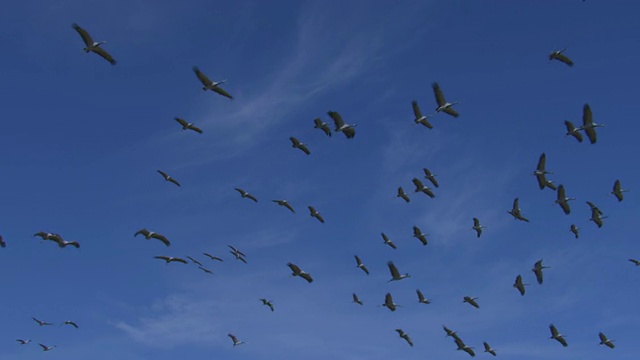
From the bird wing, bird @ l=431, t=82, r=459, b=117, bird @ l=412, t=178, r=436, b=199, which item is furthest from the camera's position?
bird @ l=412, t=178, r=436, b=199

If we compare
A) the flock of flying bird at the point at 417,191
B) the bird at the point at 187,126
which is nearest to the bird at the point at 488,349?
the flock of flying bird at the point at 417,191

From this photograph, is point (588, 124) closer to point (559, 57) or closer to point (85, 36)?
point (559, 57)

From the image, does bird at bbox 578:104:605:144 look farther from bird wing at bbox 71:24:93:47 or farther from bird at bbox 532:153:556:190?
bird wing at bbox 71:24:93:47

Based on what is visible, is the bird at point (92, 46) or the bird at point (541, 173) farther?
the bird at point (541, 173)

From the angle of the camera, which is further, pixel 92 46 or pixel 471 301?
pixel 471 301

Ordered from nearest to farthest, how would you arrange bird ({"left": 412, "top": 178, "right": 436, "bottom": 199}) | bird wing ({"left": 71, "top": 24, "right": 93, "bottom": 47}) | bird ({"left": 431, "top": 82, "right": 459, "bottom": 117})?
1. bird wing ({"left": 71, "top": 24, "right": 93, "bottom": 47})
2. bird ({"left": 431, "top": 82, "right": 459, "bottom": 117})
3. bird ({"left": 412, "top": 178, "right": 436, "bottom": 199})

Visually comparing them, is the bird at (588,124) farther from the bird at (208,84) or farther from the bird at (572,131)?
the bird at (208,84)

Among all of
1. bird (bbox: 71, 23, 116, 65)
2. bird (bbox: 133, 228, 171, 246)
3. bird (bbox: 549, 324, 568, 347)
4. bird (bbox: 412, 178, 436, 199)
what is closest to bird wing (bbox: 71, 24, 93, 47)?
bird (bbox: 71, 23, 116, 65)

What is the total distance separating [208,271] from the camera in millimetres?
63656

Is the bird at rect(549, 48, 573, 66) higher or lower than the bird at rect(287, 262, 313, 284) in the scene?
higher

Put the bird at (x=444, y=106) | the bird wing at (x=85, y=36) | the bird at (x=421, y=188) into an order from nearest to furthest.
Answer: the bird wing at (x=85, y=36), the bird at (x=444, y=106), the bird at (x=421, y=188)

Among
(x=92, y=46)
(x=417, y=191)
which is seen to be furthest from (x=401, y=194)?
(x=92, y=46)

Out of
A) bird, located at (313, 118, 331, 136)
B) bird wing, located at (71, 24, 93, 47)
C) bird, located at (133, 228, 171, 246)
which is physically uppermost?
bird, located at (313, 118, 331, 136)

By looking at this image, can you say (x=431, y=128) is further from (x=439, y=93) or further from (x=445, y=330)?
(x=445, y=330)
